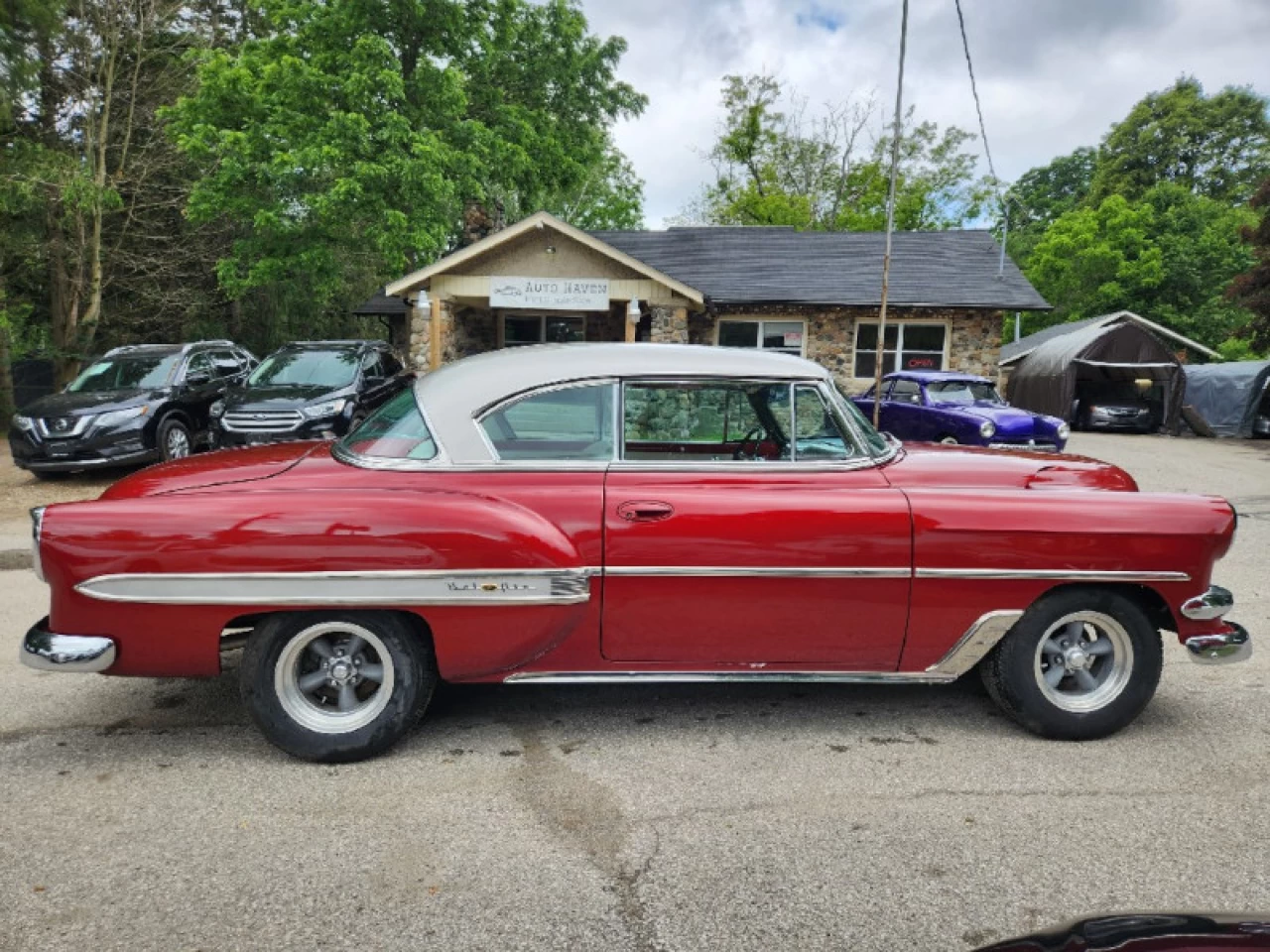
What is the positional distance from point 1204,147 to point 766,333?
4211 cm

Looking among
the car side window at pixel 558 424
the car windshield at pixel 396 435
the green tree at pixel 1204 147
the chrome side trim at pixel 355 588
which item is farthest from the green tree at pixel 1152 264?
the chrome side trim at pixel 355 588

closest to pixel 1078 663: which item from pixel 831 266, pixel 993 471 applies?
pixel 993 471

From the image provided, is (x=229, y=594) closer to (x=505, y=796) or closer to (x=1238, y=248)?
(x=505, y=796)

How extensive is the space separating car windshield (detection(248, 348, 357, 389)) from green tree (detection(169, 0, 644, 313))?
5.44 metres

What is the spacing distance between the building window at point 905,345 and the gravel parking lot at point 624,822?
16670 mm

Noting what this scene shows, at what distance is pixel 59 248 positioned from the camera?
18.1m

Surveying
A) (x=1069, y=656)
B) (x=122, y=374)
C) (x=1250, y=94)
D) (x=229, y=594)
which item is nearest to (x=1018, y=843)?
(x=1069, y=656)

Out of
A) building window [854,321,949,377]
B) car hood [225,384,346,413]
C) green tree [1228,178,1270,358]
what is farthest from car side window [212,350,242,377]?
green tree [1228,178,1270,358]

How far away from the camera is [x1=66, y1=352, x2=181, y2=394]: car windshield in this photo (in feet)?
36.6

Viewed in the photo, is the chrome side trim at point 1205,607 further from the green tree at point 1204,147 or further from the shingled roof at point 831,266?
the green tree at point 1204,147

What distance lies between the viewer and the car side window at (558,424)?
135 inches

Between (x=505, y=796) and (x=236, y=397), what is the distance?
950cm

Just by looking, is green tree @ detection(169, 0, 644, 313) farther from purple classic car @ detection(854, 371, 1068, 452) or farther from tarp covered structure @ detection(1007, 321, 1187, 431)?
tarp covered structure @ detection(1007, 321, 1187, 431)

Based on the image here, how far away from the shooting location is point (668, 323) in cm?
1805
